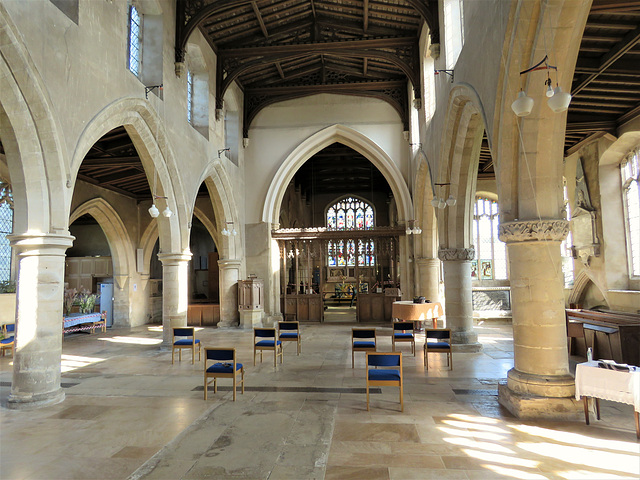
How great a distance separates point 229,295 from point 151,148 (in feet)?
21.8

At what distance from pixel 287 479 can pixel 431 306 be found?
669 centimetres

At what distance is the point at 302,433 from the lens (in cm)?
457

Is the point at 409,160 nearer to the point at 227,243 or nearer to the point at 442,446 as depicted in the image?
the point at 227,243

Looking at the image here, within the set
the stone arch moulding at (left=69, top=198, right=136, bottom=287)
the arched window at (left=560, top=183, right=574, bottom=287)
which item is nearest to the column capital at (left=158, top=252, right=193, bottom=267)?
the stone arch moulding at (left=69, top=198, right=136, bottom=287)

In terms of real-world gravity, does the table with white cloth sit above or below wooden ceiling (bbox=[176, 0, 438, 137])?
below

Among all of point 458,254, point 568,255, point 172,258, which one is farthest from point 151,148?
point 568,255

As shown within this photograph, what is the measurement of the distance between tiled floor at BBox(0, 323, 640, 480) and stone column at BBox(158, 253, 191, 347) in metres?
2.98

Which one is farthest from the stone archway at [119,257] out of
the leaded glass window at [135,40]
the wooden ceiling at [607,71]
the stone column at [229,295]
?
the wooden ceiling at [607,71]

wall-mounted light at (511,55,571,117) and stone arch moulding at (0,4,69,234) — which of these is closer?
wall-mounted light at (511,55,571,117)

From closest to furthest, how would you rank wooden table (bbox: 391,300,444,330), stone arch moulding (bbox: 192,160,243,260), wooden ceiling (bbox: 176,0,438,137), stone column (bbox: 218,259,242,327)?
wooden table (bbox: 391,300,444,330)
wooden ceiling (bbox: 176,0,438,137)
stone arch moulding (bbox: 192,160,243,260)
stone column (bbox: 218,259,242,327)

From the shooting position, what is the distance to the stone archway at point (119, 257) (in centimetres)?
1582

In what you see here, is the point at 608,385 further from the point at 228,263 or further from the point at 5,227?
the point at 5,227

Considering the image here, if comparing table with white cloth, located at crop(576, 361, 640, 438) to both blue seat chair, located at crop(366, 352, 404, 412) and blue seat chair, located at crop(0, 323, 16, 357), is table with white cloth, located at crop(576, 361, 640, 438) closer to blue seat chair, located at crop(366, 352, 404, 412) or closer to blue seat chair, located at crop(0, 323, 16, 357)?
blue seat chair, located at crop(366, 352, 404, 412)

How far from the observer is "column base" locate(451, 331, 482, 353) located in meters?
9.19
